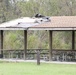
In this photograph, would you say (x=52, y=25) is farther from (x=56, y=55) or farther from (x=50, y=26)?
(x=56, y=55)

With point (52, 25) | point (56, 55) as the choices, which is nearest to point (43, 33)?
point (56, 55)

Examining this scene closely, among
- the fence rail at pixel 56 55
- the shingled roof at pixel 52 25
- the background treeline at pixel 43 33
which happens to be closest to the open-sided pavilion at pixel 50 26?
the shingled roof at pixel 52 25

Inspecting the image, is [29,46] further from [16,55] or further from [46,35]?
[16,55]

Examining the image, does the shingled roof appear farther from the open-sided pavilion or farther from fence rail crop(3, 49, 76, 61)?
fence rail crop(3, 49, 76, 61)

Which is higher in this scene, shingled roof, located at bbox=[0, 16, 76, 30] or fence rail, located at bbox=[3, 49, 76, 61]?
shingled roof, located at bbox=[0, 16, 76, 30]

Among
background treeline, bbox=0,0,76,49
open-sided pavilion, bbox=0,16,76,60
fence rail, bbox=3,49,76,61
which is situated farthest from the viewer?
background treeline, bbox=0,0,76,49

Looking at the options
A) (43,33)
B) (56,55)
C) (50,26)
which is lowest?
(56,55)

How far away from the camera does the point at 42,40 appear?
1666 inches

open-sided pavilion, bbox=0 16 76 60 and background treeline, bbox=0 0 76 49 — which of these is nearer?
open-sided pavilion, bbox=0 16 76 60

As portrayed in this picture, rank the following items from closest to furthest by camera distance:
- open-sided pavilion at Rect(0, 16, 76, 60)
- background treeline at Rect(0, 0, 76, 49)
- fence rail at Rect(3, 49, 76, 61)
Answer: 1. open-sided pavilion at Rect(0, 16, 76, 60)
2. fence rail at Rect(3, 49, 76, 61)
3. background treeline at Rect(0, 0, 76, 49)

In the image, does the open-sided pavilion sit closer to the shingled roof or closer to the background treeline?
the shingled roof

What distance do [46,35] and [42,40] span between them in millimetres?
1542

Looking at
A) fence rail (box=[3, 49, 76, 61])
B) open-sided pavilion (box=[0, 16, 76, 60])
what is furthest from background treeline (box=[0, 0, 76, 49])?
open-sided pavilion (box=[0, 16, 76, 60])

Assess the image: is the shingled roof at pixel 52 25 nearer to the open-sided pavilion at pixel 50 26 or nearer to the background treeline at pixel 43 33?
the open-sided pavilion at pixel 50 26
